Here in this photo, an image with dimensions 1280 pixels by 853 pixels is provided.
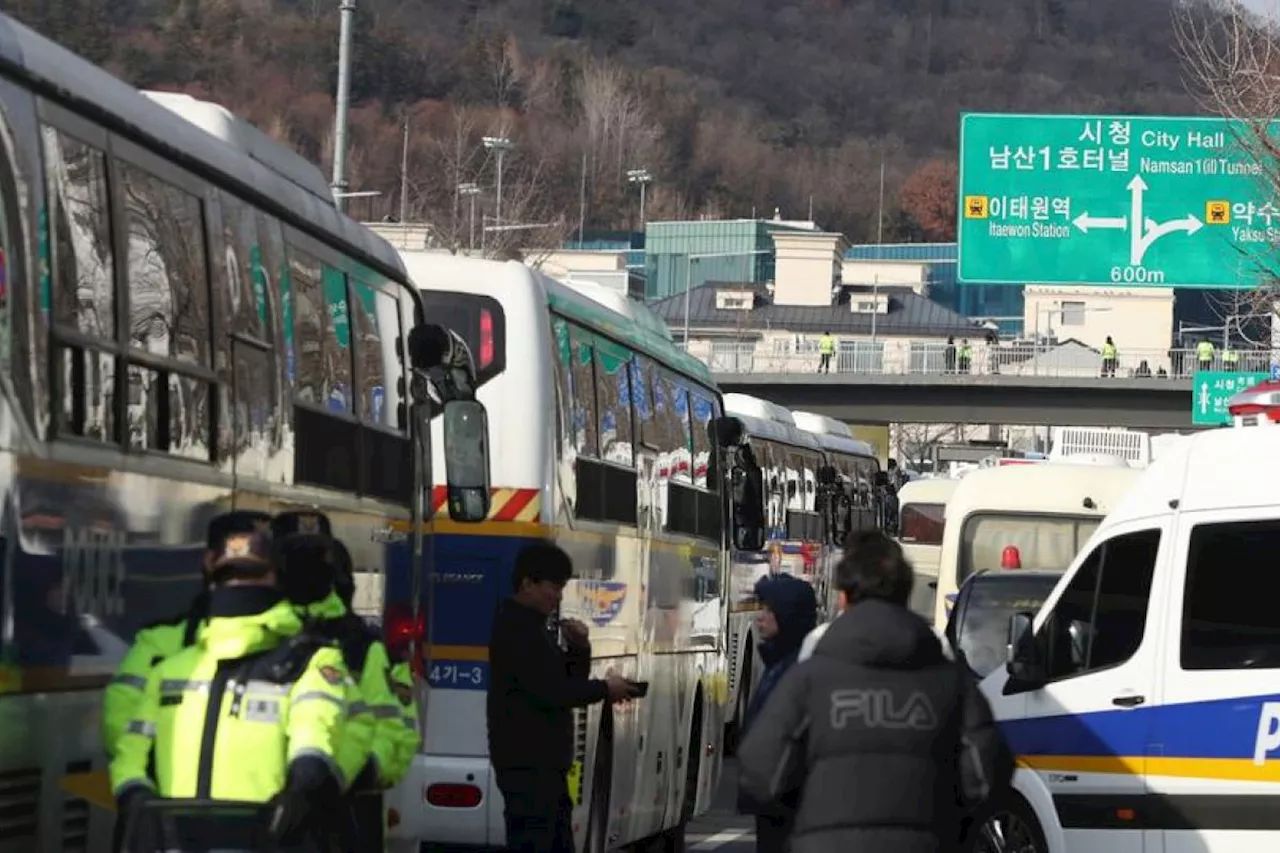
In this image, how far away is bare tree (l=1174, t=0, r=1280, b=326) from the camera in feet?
103

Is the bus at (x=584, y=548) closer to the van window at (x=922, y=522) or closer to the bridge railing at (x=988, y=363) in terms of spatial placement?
the van window at (x=922, y=522)

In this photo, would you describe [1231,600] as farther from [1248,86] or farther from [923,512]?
[923,512]

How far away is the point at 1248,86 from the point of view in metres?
31.5

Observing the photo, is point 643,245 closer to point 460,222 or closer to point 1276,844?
point 460,222

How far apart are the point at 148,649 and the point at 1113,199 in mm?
30121

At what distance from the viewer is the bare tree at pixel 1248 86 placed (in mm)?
31531

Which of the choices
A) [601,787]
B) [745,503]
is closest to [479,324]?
[601,787]

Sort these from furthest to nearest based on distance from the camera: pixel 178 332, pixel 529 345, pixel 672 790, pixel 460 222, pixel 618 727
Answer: pixel 460 222
pixel 672 790
pixel 618 727
pixel 529 345
pixel 178 332

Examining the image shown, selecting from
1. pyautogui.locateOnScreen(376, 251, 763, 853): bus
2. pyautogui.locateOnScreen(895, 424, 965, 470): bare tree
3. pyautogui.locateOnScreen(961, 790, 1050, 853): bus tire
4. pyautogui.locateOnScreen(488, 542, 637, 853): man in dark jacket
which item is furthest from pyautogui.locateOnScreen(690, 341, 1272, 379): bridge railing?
pyautogui.locateOnScreen(488, 542, 637, 853): man in dark jacket

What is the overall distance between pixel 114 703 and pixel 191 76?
171717 millimetres

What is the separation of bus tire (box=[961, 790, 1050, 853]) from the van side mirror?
0.53 metres

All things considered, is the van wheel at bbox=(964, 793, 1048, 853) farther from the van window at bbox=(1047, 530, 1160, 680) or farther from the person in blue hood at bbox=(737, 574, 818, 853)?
the person in blue hood at bbox=(737, 574, 818, 853)

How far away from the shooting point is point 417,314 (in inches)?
479

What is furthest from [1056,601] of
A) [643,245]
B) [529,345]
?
[643,245]
